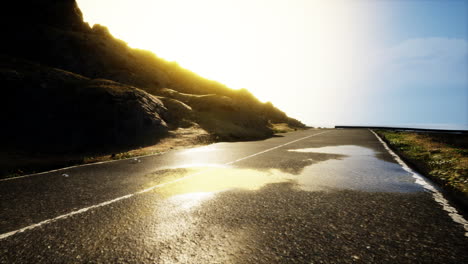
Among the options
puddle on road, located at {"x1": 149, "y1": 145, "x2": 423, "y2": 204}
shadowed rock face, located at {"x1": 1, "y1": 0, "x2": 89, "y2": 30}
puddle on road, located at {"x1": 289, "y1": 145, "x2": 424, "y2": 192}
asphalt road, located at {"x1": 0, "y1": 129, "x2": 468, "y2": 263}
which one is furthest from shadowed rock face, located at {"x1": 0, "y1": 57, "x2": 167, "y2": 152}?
shadowed rock face, located at {"x1": 1, "y1": 0, "x2": 89, "y2": 30}

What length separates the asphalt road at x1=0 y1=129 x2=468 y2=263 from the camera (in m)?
2.69

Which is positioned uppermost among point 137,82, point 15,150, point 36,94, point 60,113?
point 137,82

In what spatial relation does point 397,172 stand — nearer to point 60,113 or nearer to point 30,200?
point 30,200

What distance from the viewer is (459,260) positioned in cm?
252

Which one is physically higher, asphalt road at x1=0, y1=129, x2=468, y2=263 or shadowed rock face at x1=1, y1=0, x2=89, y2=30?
shadowed rock face at x1=1, y1=0, x2=89, y2=30

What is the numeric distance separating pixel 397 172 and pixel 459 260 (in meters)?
5.65

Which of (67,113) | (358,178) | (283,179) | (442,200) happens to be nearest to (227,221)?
(283,179)

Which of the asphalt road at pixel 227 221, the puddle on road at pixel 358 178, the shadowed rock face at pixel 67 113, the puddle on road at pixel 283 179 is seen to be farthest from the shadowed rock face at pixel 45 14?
the puddle on road at pixel 358 178

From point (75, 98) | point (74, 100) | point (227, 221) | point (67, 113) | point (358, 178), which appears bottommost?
point (227, 221)

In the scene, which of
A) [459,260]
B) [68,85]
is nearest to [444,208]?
[459,260]

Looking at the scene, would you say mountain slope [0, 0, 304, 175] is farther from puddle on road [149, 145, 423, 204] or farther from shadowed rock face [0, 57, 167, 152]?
puddle on road [149, 145, 423, 204]

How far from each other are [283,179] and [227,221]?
3269mm

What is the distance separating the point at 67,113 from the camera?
16.7 metres

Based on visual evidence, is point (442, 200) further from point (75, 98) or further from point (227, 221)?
point (75, 98)
